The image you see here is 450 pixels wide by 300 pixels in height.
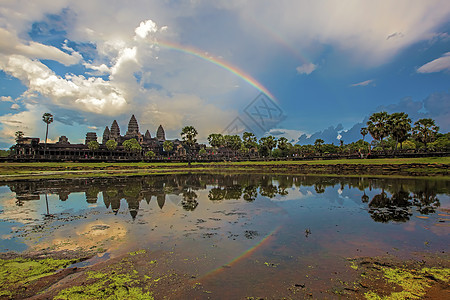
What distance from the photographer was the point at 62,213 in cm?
1502

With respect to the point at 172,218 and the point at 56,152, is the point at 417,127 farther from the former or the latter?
the point at 56,152

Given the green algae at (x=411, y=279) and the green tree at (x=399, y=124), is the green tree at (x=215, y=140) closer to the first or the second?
the green tree at (x=399, y=124)

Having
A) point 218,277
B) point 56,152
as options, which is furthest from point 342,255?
point 56,152

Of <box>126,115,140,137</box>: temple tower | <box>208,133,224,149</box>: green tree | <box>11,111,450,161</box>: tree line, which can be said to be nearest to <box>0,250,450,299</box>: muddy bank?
<box>11,111,450,161</box>: tree line

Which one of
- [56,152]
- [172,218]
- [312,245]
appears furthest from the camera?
[56,152]

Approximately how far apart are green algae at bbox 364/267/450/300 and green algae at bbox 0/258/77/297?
913cm

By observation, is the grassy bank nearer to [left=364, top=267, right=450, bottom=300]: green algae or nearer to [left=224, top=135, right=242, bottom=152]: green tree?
[left=364, top=267, right=450, bottom=300]: green algae

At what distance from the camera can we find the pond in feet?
23.4

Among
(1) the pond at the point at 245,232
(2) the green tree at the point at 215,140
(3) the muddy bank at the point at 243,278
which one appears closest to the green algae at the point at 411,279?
(3) the muddy bank at the point at 243,278

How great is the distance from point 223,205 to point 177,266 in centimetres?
1026

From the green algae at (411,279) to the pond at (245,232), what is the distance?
1.20 m

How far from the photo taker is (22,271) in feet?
23.0

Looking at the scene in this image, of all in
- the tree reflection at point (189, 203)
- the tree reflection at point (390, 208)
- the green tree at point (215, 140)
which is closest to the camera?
the tree reflection at point (390, 208)

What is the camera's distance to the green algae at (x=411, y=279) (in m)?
5.59
